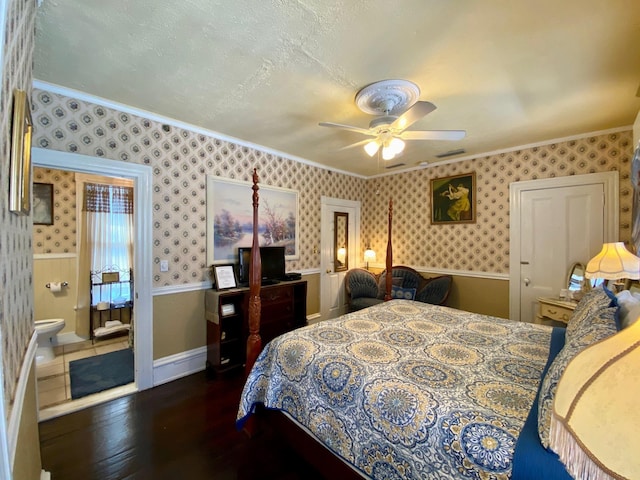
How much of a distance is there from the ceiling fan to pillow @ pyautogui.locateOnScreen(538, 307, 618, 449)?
1.46m

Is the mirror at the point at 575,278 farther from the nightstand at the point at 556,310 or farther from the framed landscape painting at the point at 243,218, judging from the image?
the framed landscape painting at the point at 243,218

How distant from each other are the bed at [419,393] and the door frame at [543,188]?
158 cm

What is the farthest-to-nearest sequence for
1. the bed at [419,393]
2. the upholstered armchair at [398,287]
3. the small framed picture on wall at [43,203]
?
the upholstered armchair at [398,287] < the small framed picture on wall at [43,203] < the bed at [419,393]

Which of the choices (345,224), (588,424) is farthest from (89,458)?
(345,224)

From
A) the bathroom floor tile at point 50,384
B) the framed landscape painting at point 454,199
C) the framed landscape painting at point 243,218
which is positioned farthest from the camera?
the framed landscape painting at point 454,199

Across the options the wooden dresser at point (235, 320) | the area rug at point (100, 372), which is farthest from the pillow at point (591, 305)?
the area rug at point (100, 372)

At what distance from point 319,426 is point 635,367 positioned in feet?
4.96

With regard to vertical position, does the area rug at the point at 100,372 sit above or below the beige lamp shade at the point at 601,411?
below

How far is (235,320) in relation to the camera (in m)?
3.20

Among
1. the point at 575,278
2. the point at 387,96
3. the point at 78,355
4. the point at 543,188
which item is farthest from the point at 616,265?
the point at 78,355

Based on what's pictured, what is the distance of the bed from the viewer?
1.06 m

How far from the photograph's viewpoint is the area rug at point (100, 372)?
2.68 meters

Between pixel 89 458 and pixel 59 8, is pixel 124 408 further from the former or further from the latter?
pixel 59 8

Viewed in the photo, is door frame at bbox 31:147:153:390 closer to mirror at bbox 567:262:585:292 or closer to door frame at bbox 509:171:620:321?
door frame at bbox 509:171:620:321
